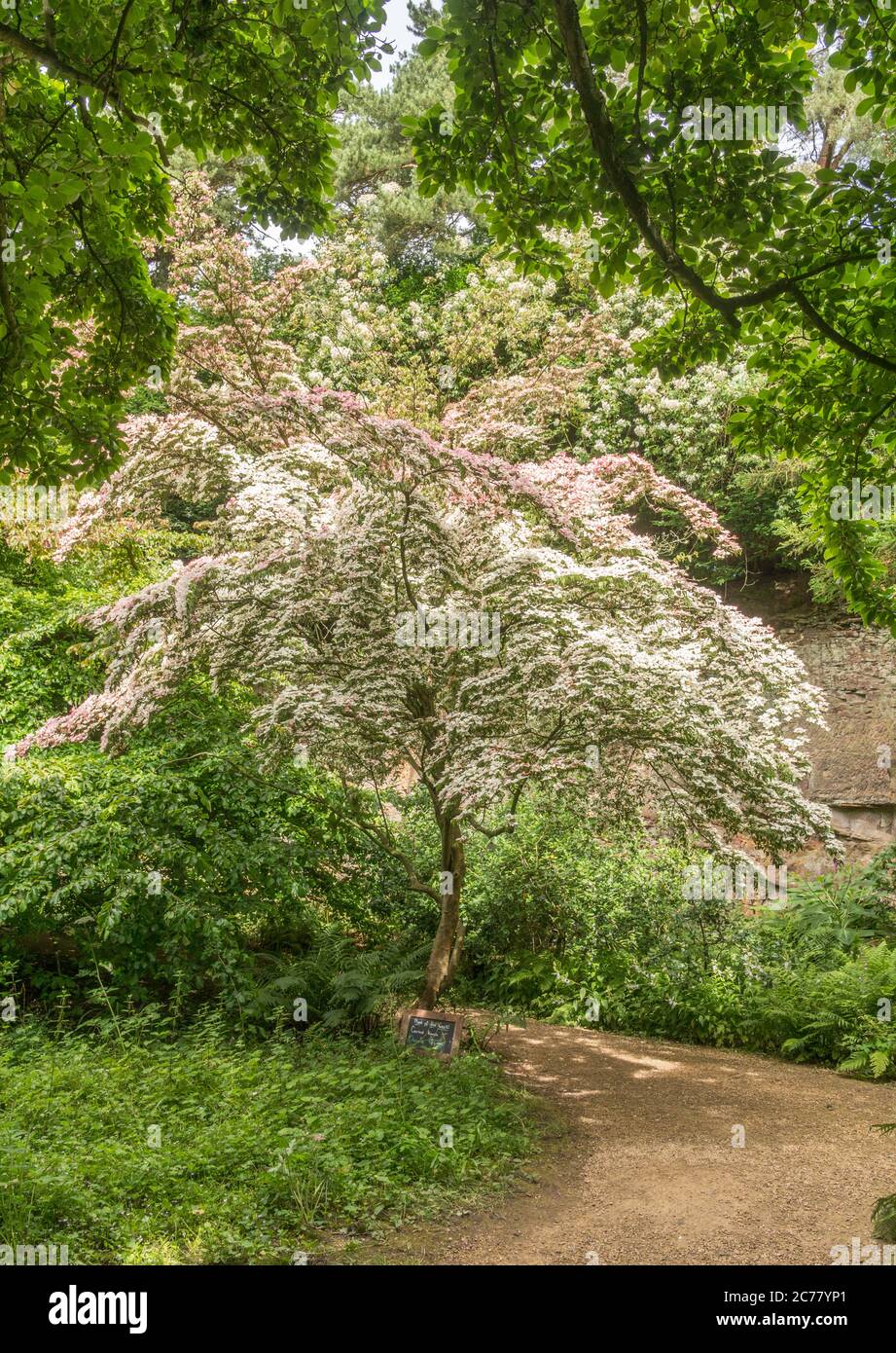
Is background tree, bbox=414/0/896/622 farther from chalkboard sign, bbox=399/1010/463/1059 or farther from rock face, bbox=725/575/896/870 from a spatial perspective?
rock face, bbox=725/575/896/870

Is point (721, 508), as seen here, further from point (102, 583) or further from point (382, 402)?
point (102, 583)

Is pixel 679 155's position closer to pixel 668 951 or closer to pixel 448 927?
pixel 448 927

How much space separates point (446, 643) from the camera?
23.3 feet

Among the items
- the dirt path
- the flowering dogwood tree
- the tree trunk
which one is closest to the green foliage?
the dirt path

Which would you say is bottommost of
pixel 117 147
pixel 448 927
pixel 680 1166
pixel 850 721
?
pixel 680 1166

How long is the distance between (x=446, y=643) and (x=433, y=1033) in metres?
3.13

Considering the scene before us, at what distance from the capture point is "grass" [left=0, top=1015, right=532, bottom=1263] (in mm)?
4230

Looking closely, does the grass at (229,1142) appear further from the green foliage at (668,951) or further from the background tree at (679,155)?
the background tree at (679,155)

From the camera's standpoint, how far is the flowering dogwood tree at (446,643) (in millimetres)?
6727

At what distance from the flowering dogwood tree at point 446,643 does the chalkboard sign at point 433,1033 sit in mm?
552

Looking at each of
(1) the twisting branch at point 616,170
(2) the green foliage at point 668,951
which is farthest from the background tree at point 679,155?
(2) the green foliage at point 668,951

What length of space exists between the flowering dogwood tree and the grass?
1.77 m

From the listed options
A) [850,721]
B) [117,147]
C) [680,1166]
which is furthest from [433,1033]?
[850,721]
